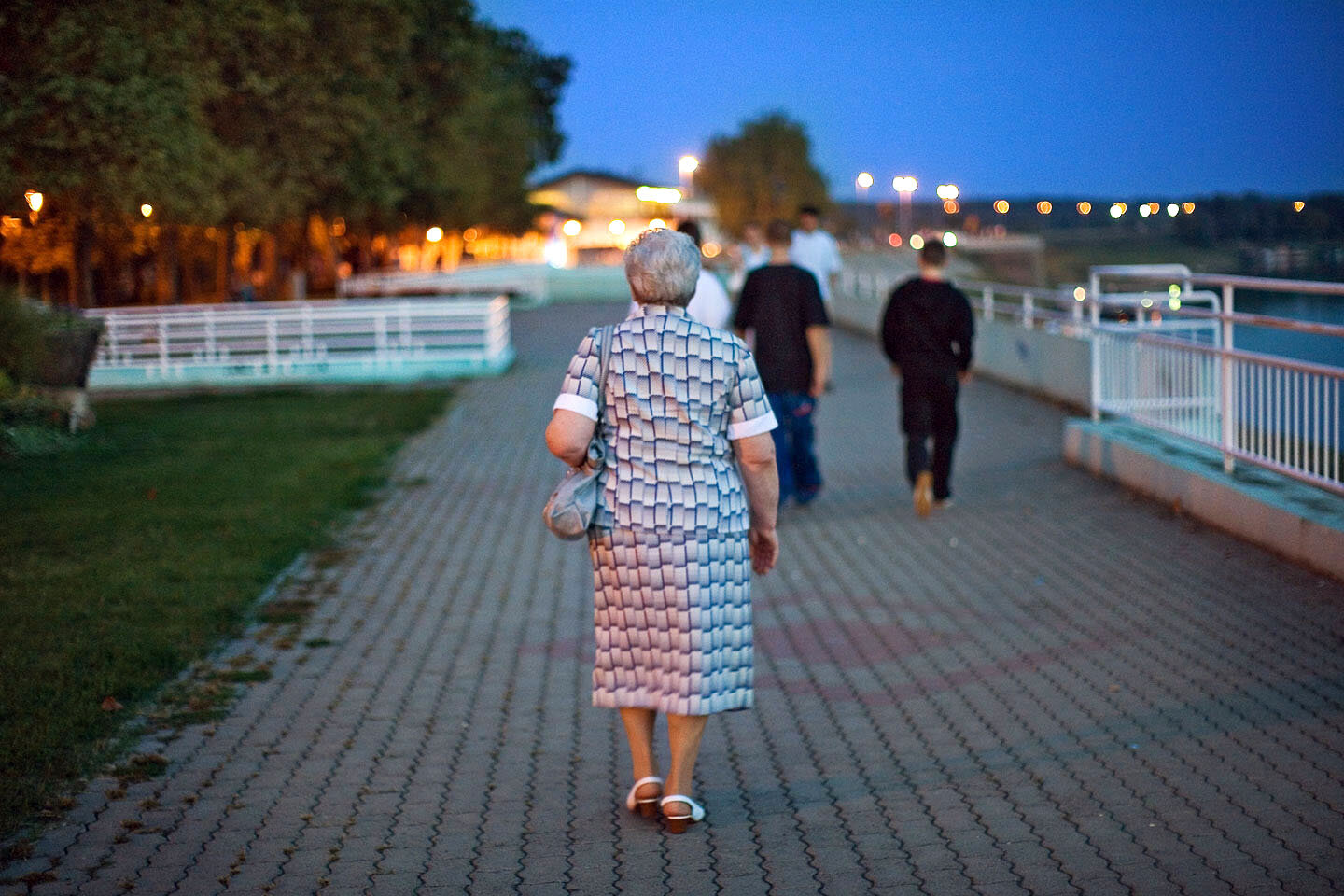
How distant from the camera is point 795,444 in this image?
9.66m

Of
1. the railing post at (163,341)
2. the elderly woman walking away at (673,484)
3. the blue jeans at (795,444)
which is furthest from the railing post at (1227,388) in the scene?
the railing post at (163,341)

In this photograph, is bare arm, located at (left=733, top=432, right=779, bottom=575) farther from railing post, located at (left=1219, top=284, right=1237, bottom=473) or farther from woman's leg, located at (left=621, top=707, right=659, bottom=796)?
railing post, located at (left=1219, top=284, right=1237, bottom=473)

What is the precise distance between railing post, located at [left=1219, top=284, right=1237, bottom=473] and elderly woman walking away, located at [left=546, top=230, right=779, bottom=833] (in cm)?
524

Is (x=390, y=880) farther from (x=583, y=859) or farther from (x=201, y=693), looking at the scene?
(x=201, y=693)

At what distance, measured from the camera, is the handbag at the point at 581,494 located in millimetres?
4223

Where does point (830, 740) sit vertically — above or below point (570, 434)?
below

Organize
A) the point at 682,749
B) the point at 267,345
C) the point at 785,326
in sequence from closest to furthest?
the point at 682,749 → the point at 785,326 → the point at 267,345

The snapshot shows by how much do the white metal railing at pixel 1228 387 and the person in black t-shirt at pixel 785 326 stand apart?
2.27 m

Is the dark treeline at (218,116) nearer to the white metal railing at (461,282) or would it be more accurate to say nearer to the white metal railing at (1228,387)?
the white metal railing at (461,282)

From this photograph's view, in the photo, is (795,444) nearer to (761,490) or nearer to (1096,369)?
(1096,369)

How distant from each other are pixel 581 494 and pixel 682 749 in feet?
2.74

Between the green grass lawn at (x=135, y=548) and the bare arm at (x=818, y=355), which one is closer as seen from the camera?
the green grass lawn at (x=135, y=548)

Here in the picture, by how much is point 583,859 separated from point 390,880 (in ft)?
1.83

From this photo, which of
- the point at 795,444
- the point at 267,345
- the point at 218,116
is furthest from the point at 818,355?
the point at 267,345
